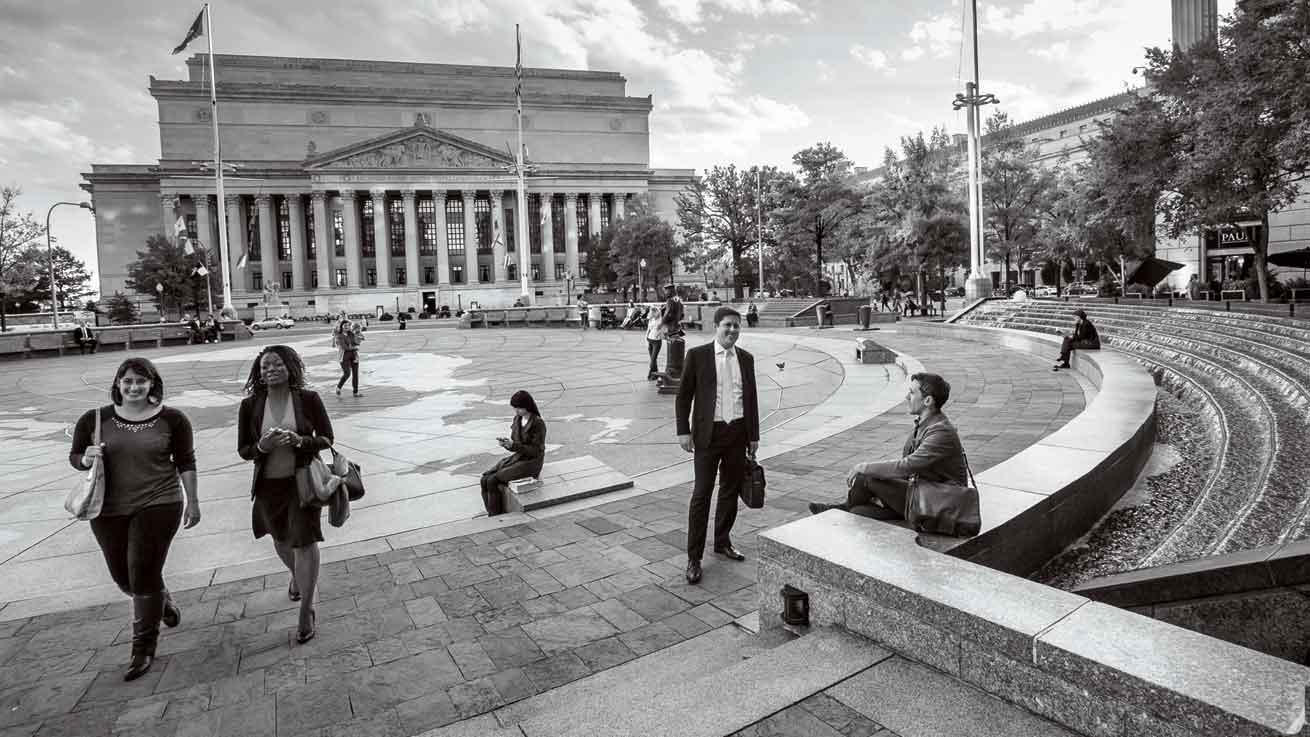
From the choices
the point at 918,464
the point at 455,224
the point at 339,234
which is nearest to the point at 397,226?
the point at 339,234

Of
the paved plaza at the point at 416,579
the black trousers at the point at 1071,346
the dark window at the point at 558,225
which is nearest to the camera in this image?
the paved plaza at the point at 416,579

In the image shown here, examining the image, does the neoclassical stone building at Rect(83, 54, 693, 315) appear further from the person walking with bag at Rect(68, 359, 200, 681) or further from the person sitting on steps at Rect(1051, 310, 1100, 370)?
the person walking with bag at Rect(68, 359, 200, 681)

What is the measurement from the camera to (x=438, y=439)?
37.2ft

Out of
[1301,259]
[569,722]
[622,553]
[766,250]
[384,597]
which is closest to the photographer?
[569,722]

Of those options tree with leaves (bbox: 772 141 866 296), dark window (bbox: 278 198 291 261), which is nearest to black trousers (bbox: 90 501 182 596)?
tree with leaves (bbox: 772 141 866 296)

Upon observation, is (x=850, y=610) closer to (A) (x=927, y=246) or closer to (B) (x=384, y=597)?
(B) (x=384, y=597)

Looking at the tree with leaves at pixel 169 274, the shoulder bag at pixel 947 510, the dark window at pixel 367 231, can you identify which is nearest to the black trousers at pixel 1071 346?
the shoulder bag at pixel 947 510

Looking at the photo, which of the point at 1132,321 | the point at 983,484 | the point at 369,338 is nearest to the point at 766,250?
the point at 369,338

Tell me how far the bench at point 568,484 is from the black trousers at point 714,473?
2.27 metres

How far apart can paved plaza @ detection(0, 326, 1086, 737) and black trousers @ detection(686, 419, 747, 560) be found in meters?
0.36

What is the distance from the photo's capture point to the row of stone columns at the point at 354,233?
261 feet

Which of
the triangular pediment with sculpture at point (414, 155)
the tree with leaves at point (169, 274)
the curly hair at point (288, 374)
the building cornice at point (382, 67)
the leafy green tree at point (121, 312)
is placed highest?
the building cornice at point (382, 67)

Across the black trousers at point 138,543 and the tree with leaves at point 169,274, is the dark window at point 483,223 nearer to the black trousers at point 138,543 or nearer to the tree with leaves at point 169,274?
the tree with leaves at point 169,274

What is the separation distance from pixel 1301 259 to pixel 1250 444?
2629 centimetres
